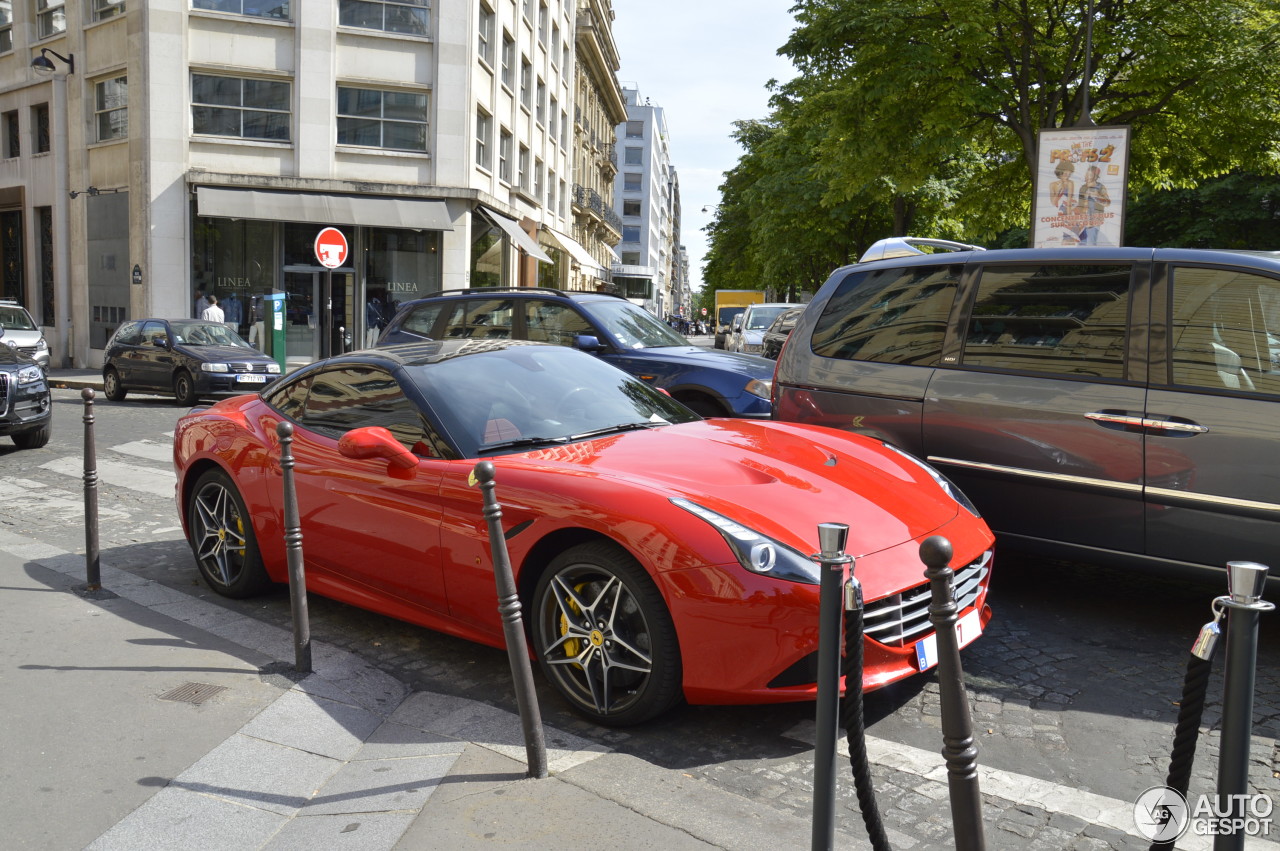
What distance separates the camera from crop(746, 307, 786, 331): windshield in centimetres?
2440

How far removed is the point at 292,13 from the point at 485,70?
18.3 feet

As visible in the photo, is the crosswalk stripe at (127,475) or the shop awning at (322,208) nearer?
the crosswalk stripe at (127,475)

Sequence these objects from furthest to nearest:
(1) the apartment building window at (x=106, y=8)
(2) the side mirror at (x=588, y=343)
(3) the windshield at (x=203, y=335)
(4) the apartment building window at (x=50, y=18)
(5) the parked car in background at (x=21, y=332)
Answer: (4) the apartment building window at (x=50, y=18)
(1) the apartment building window at (x=106, y=8)
(5) the parked car in background at (x=21, y=332)
(3) the windshield at (x=203, y=335)
(2) the side mirror at (x=588, y=343)

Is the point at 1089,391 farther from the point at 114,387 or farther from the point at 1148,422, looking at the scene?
the point at 114,387

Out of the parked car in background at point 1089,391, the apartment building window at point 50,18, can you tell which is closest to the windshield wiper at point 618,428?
the parked car in background at point 1089,391

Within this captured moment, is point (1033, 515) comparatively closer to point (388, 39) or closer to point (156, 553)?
point (156, 553)

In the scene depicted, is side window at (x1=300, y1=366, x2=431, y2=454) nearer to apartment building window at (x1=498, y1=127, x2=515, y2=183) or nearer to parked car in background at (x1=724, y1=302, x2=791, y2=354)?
parked car in background at (x1=724, y1=302, x2=791, y2=354)

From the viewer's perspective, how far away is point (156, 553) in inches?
260

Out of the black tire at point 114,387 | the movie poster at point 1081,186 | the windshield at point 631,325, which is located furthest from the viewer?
the black tire at point 114,387

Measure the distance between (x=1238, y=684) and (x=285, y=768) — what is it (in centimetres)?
275

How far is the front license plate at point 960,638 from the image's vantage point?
365 centimetres

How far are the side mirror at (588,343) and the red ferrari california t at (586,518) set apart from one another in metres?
4.01

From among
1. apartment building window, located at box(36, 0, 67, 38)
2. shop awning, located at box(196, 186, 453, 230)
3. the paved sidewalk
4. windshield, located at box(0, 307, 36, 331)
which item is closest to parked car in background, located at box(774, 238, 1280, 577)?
the paved sidewalk

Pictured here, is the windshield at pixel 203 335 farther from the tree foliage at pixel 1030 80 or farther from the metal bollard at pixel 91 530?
the metal bollard at pixel 91 530
